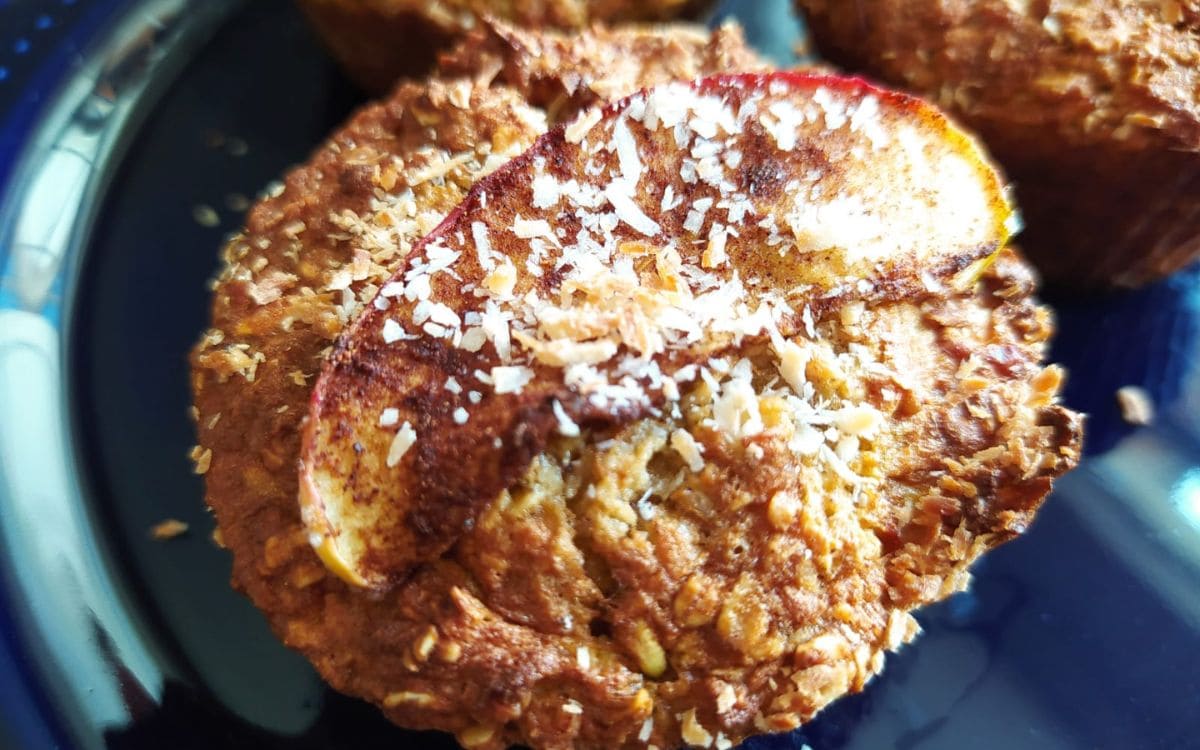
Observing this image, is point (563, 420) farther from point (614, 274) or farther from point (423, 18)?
point (423, 18)

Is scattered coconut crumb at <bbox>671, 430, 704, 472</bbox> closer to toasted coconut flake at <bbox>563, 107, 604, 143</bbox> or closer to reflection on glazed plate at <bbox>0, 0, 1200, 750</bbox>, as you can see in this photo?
toasted coconut flake at <bbox>563, 107, 604, 143</bbox>

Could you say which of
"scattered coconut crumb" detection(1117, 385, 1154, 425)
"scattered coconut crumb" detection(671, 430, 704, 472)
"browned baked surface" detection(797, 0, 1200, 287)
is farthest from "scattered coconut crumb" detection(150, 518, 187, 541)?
"scattered coconut crumb" detection(1117, 385, 1154, 425)

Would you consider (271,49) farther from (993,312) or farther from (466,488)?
(993,312)

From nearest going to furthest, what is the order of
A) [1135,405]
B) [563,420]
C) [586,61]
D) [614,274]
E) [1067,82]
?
[563,420]
[614,274]
[586,61]
[1067,82]
[1135,405]

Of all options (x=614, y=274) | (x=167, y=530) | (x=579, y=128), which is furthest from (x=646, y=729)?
(x=167, y=530)

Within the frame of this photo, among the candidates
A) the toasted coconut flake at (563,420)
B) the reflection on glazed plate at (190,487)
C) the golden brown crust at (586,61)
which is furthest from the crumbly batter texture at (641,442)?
the reflection on glazed plate at (190,487)

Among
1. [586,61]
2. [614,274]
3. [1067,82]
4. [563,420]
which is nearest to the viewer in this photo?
[563,420]
